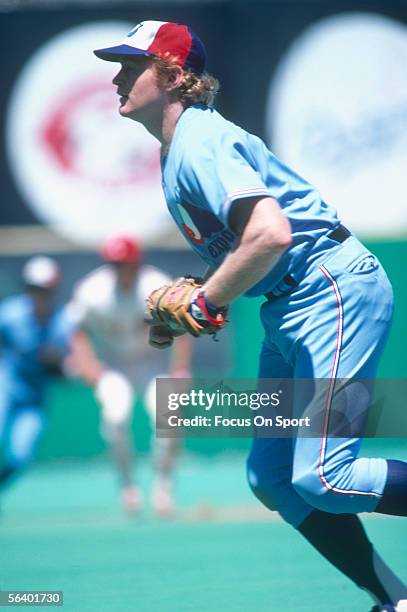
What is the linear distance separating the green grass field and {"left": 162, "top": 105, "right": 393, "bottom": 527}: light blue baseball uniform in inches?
34.4

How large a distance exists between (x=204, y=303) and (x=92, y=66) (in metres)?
8.63

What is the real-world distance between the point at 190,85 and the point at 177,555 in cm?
286

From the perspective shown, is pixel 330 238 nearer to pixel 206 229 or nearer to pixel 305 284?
pixel 305 284

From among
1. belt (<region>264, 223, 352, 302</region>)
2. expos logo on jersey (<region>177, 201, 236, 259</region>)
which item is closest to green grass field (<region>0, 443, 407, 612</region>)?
belt (<region>264, 223, 352, 302</region>)

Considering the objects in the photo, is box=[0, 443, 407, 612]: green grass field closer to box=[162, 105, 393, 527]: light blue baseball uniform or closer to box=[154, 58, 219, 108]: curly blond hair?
box=[162, 105, 393, 527]: light blue baseball uniform

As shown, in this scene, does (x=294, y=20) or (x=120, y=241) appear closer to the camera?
(x=120, y=241)

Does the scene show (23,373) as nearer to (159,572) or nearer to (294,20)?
(159,572)

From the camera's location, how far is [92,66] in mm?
11617

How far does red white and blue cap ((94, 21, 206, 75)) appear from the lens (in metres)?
3.60

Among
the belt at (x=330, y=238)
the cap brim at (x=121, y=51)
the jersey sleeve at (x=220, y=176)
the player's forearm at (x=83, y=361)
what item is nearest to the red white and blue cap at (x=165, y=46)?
the cap brim at (x=121, y=51)

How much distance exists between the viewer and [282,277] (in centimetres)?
358

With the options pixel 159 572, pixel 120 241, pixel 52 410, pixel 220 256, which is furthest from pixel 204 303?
pixel 52 410

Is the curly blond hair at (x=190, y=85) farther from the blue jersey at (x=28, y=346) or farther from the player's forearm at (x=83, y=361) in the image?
the blue jersey at (x=28, y=346)

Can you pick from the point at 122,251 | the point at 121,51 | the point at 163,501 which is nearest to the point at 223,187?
the point at 121,51
